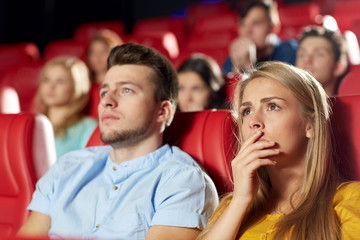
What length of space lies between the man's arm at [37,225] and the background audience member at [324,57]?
3.17ft

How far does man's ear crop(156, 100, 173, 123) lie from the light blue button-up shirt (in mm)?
74

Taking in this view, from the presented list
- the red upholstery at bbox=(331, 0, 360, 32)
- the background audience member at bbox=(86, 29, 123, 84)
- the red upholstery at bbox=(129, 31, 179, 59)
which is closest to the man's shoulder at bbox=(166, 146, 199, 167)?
the background audience member at bbox=(86, 29, 123, 84)

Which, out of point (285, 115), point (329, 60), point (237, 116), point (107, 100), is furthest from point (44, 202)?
point (329, 60)

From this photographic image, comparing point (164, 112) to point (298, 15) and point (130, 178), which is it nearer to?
point (130, 178)

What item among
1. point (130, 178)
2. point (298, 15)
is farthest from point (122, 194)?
point (298, 15)

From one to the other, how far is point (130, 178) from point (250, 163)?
13.4 inches

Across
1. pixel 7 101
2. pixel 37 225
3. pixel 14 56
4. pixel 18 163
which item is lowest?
pixel 37 225

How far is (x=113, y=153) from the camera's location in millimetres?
1250

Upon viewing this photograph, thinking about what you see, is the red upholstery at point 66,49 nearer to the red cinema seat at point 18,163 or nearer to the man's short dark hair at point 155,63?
the red cinema seat at point 18,163

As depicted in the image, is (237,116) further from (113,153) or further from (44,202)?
(44,202)

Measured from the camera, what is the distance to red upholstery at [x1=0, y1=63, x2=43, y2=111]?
8.75 feet

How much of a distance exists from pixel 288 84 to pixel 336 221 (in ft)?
0.83

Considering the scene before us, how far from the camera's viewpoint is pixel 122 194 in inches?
45.2

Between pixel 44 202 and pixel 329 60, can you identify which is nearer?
pixel 44 202
